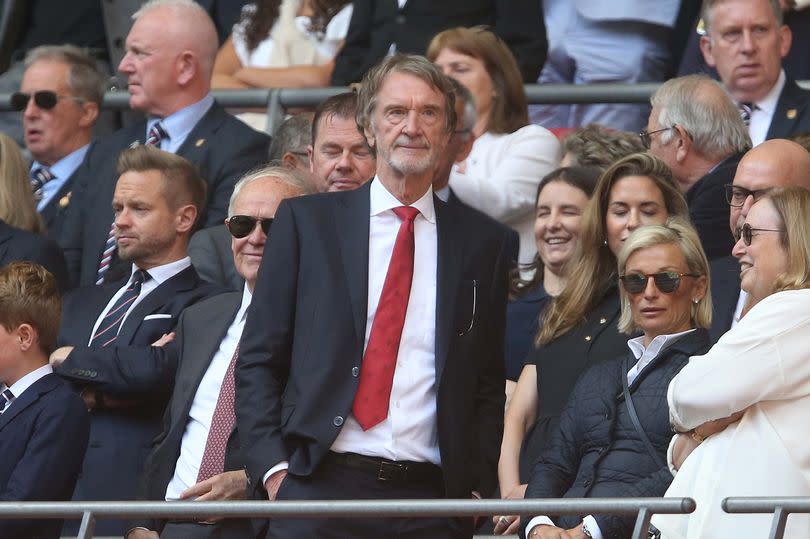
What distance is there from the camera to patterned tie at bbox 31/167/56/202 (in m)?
10.5

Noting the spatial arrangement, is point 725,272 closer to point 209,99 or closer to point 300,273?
point 300,273

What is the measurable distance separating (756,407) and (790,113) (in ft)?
11.3

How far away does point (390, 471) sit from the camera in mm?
6027

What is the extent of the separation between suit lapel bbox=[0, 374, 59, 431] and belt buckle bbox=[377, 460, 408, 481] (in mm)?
1681

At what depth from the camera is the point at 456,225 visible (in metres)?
6.43

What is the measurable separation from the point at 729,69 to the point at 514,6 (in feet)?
6.14

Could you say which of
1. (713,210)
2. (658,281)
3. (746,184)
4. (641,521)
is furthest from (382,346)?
(713,210)

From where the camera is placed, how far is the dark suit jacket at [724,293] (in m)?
7.48

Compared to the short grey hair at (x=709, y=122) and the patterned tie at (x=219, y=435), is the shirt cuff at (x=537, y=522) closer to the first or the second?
the patterned tie at (x=219, y=435)

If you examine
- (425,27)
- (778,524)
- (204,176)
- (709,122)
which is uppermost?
(425,27)

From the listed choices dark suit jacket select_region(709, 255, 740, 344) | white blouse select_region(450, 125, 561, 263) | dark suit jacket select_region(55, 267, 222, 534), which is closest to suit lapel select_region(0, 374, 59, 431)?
dark suit jacket select_region(55, 267, 222, 534)

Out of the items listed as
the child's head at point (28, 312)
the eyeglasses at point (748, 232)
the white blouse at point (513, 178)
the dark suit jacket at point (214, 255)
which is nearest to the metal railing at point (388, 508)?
the eyeglasses at point (748, 232)

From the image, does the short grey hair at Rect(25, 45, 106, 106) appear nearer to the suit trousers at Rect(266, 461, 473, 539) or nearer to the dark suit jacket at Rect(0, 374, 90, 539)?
the dark suit jacket at Rect(0, 374, 90, 539)

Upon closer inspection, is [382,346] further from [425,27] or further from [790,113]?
[425,27]
